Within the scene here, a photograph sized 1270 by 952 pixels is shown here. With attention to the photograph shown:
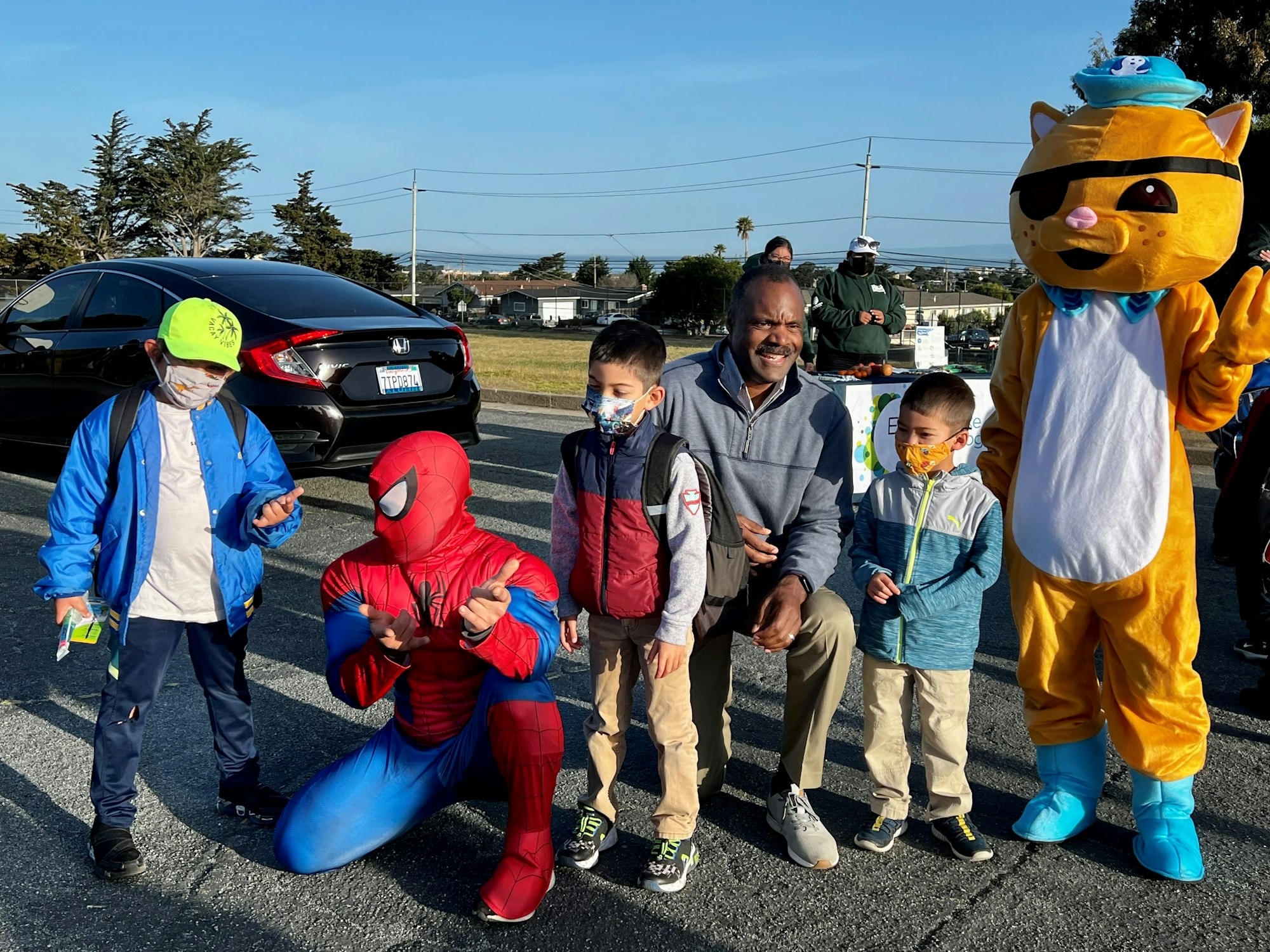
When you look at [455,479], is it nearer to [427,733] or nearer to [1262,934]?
[427,733]

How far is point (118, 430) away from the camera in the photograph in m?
3.10

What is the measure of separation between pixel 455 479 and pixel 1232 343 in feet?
6.80

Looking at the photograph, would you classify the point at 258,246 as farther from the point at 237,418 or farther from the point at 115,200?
the point at 237,418

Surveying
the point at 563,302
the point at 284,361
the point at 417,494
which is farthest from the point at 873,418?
the point at 563,302

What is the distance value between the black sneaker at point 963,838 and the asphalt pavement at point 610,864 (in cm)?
4

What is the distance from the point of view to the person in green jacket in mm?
8219

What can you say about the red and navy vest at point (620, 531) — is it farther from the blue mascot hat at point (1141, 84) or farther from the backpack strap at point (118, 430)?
the blue mascot hat at point (1141, 84)

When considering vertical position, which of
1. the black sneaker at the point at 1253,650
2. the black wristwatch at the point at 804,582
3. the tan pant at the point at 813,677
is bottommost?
the black sneaker at the point at 1253,650

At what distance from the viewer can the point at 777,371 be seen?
3303mm

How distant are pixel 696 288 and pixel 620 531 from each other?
222 feet

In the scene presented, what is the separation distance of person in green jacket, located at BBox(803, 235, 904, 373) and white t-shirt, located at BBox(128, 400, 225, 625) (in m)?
5.86

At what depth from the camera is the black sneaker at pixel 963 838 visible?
121 inches

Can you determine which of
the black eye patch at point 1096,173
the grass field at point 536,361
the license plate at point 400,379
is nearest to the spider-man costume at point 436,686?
the black eye patch at point 1096,173

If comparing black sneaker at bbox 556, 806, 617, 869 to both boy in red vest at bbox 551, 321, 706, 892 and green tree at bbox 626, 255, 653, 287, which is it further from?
green tree at bbox 626, 255, 653, 287
